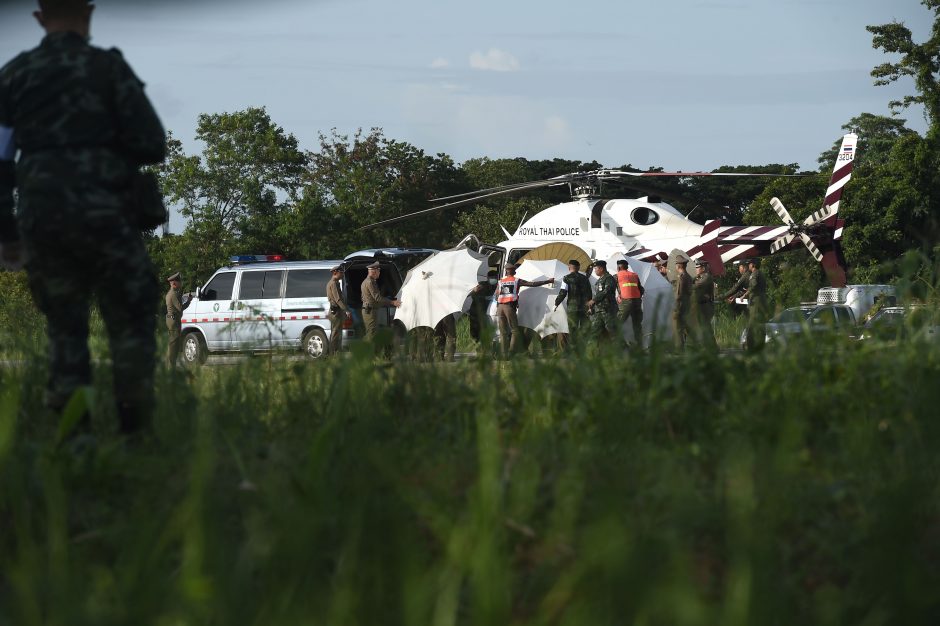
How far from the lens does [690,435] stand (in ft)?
13.2

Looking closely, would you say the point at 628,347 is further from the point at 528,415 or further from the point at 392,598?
the point at 392,598

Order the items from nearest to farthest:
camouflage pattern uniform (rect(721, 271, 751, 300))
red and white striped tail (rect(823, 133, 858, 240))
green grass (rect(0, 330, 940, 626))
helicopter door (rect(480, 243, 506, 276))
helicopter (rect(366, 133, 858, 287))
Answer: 1. green grass (rect(0, 330, 940, 626))
2. camouflage pattern uniform (rect(721, 271, 751, 300))
3. helicopter door (rect(480, 243, 506, 276))
4. helicopter (rect(366, 133, 858, 287))
5. red and white striped tail (rect(823, 133, 858, 240))

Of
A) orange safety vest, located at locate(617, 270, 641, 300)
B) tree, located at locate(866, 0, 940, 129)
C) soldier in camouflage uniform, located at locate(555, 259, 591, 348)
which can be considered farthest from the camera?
tree, located at locate(866, 0, 940, 129)

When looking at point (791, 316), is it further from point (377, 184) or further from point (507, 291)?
point (377, 184)

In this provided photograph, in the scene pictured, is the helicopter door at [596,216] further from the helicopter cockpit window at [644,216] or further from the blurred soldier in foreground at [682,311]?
the blurred soldier in foreground at [682,311]

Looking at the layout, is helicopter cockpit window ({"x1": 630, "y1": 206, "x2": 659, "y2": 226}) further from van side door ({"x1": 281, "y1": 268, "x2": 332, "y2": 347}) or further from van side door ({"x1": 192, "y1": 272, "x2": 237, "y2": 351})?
van side door ({"x1": 192, "y1": 272, "x2": 237, "y2": 351})

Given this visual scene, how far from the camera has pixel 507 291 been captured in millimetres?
18203

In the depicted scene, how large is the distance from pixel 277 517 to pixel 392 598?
52cm

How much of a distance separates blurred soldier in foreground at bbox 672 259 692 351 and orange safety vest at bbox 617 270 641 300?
1265mm

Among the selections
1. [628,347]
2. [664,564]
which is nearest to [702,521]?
[664,564]

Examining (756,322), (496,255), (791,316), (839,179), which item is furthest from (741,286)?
(756,322)

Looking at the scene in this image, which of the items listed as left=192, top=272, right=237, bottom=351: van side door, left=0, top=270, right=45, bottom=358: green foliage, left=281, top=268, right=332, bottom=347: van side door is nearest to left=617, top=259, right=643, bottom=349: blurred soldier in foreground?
left=281, top=268, right=332, bottom=347: van side door

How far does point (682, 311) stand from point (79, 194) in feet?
13.5

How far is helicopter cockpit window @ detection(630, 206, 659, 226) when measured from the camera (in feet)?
75.5
